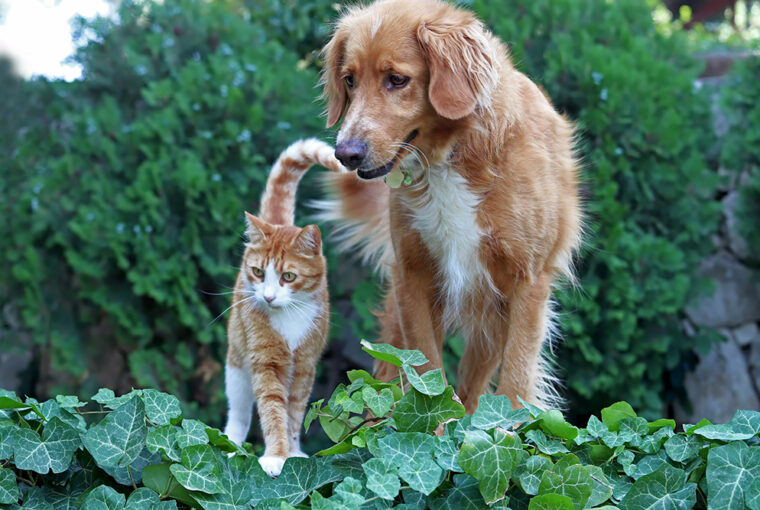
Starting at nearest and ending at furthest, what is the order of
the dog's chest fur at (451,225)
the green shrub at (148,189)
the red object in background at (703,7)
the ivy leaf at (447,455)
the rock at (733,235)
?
the ivy leaf at (447,455), the dog's chest fur at (451,225), the green shrub at (148,189), the rock at (733,235), the red object in background at (703,7)

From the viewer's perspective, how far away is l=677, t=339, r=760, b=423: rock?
581cm

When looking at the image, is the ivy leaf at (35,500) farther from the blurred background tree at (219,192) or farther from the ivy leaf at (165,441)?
the blurred background tree at (219,192)

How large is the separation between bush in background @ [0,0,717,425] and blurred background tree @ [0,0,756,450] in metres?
0.01

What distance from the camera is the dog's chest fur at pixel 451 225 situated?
2.72m

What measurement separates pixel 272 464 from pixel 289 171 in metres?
1.10

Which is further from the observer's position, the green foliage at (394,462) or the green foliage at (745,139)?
the green foliage at (745,139)

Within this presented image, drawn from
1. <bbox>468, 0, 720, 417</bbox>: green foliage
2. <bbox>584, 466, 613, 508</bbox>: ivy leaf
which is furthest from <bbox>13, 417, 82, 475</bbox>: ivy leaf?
<bbox>468, 0, 720, 417</bbox>: green foliage

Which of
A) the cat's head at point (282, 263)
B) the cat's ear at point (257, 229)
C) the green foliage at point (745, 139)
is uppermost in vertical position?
the cat's ear at point (257, 229)

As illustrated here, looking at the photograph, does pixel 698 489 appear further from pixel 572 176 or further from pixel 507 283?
pixel 572 176

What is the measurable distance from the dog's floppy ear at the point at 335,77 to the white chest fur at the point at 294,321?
0.71 meters

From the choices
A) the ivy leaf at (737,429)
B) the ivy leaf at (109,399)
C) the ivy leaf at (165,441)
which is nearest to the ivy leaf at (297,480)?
the ivy leaf at (165,441)

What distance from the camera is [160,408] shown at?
218 cm

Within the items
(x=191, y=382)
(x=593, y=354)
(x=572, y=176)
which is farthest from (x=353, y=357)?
(x=572, y=176)

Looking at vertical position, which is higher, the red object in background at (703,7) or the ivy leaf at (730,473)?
the red object in background at (703,7)
